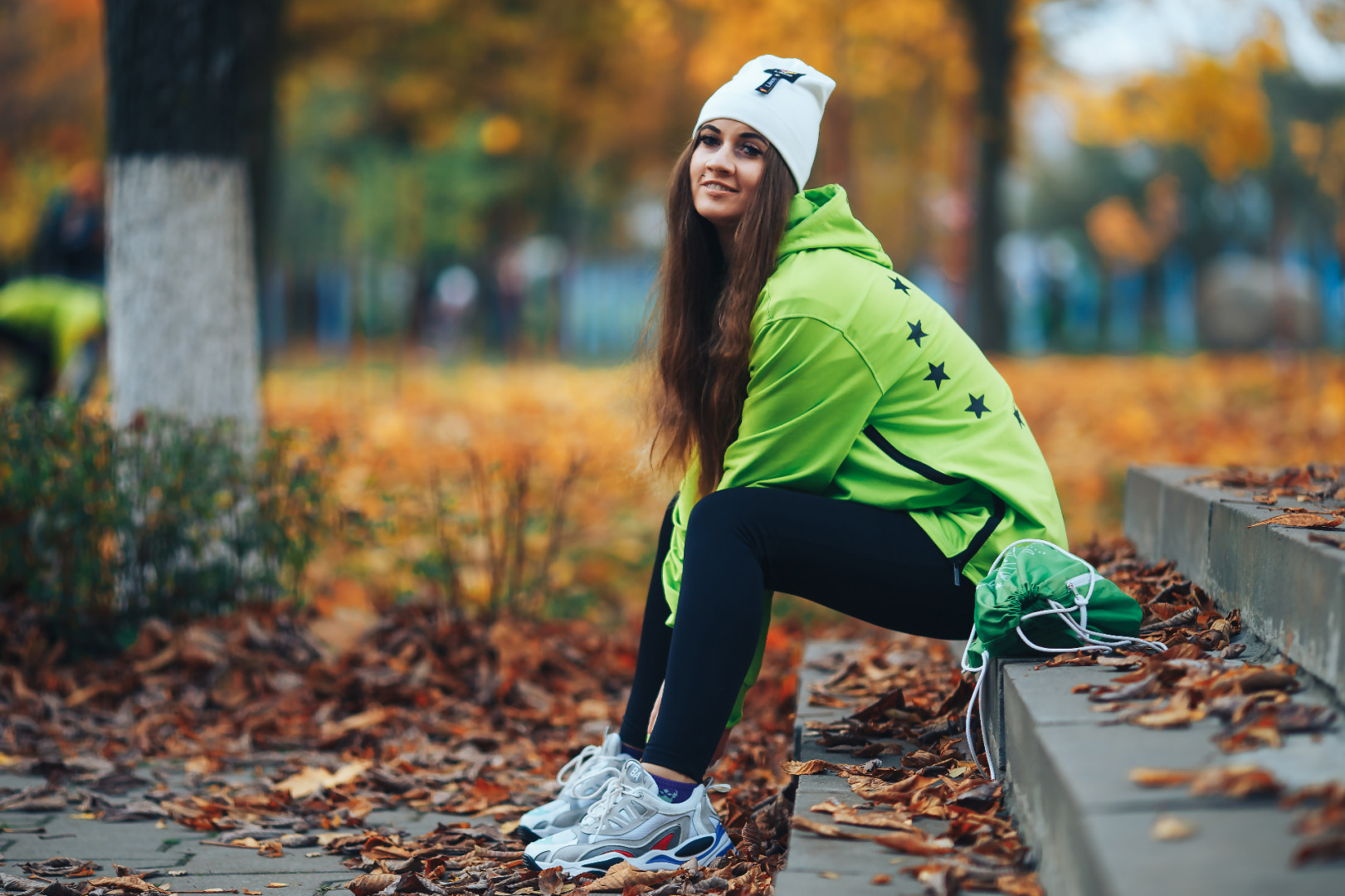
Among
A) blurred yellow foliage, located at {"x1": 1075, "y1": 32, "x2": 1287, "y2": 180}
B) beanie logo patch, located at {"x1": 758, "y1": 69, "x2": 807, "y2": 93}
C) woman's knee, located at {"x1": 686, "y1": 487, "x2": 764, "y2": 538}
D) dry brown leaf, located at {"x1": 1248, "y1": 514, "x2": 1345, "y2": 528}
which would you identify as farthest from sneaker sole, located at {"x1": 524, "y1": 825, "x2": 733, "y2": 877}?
blurred yellow foliage, located at {"x1": 1075, "y1": 32, "x2": 1287, "y2": 180}

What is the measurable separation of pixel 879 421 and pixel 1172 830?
1230 mm

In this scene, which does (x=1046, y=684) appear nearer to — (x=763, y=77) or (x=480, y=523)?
(x=763, y=77)

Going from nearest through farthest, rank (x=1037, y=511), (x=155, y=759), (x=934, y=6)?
1. (x=1037, y=511)
2. (x=155, y=759)
3. (x=934, y=6)

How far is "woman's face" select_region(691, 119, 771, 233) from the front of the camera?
2.74m

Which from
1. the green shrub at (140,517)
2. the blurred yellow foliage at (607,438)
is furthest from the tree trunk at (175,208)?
the blurred yellow foliage at (607,438)

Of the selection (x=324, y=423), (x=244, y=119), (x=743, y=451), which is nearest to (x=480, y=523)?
(x=244, y=119)

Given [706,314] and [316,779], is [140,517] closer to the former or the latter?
[316,779]

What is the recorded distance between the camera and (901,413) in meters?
2.61

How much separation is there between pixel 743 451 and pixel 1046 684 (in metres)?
0.79

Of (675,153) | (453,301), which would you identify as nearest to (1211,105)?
(675,153)

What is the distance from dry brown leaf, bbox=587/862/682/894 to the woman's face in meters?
1.43

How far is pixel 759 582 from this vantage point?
2447 mm

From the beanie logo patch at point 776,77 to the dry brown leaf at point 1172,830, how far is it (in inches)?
71.3

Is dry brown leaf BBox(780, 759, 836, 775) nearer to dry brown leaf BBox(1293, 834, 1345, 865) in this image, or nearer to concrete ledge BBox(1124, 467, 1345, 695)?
concrete ledge BBox(1124, 467, 1345, 695)
